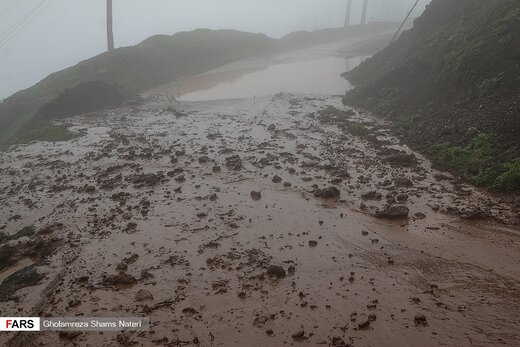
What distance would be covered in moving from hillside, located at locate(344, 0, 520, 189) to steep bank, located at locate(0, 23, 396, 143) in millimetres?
14624

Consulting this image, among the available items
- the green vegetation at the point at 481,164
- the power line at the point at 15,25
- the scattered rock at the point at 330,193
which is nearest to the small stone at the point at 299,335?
the scattered rock at the point at 330,193

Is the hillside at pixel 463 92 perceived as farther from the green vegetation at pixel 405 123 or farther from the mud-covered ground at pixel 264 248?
the mud-covered ground at pixel 264 248

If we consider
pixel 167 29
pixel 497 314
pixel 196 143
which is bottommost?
pixel 497 314

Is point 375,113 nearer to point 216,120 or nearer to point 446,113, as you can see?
point 446,113

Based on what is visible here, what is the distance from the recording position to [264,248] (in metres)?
6.45

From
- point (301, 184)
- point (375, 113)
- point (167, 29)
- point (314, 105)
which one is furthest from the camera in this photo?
point (167, 29)

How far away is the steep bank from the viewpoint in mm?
20666

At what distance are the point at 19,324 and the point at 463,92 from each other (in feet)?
40.7

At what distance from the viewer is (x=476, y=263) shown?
5645 mm

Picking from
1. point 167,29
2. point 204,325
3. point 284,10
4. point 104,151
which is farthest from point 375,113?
point 284,10

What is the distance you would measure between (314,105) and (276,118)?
2992 millimetres

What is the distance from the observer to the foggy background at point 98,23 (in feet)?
304

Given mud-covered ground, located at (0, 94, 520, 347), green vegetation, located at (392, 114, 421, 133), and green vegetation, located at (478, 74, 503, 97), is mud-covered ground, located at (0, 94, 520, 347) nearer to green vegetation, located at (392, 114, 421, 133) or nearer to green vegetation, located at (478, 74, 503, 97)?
green vegetation, located at (392, 114, 421, 133)

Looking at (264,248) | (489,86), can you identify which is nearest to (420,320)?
(264,248)
